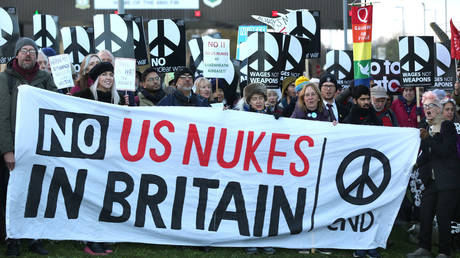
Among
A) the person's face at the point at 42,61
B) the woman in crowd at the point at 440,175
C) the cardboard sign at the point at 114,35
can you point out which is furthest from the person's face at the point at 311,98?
the person's face at the point at 42,61

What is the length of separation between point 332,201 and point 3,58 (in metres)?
5.75

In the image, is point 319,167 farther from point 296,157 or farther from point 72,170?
point 72,170

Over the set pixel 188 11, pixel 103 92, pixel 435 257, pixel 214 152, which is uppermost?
pixel 188 11

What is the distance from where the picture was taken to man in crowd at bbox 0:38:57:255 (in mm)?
7242

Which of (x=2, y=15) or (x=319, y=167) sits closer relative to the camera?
(x=319, y=167)

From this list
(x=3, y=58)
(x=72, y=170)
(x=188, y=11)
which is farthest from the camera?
(x=188, y=11)

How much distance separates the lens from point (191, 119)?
7.72m

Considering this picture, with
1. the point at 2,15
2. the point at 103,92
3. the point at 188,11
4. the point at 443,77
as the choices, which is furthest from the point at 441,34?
the point at 188,11

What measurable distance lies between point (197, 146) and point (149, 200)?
2.44 ft

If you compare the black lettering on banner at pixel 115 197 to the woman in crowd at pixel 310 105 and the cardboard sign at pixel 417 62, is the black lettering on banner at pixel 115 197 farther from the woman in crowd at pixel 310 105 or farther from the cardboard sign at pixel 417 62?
the cardboard sign at pixel 417 62

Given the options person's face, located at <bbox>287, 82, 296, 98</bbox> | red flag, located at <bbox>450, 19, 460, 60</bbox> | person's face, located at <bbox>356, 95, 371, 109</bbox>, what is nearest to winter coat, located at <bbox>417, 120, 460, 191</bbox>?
person's face, located at <bbox>356, 95, 371, 109</bbox>

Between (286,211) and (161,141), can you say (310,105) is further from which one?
(161,141)

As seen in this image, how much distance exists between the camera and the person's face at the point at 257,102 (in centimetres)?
838

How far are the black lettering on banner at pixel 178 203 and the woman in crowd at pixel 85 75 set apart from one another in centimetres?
147
